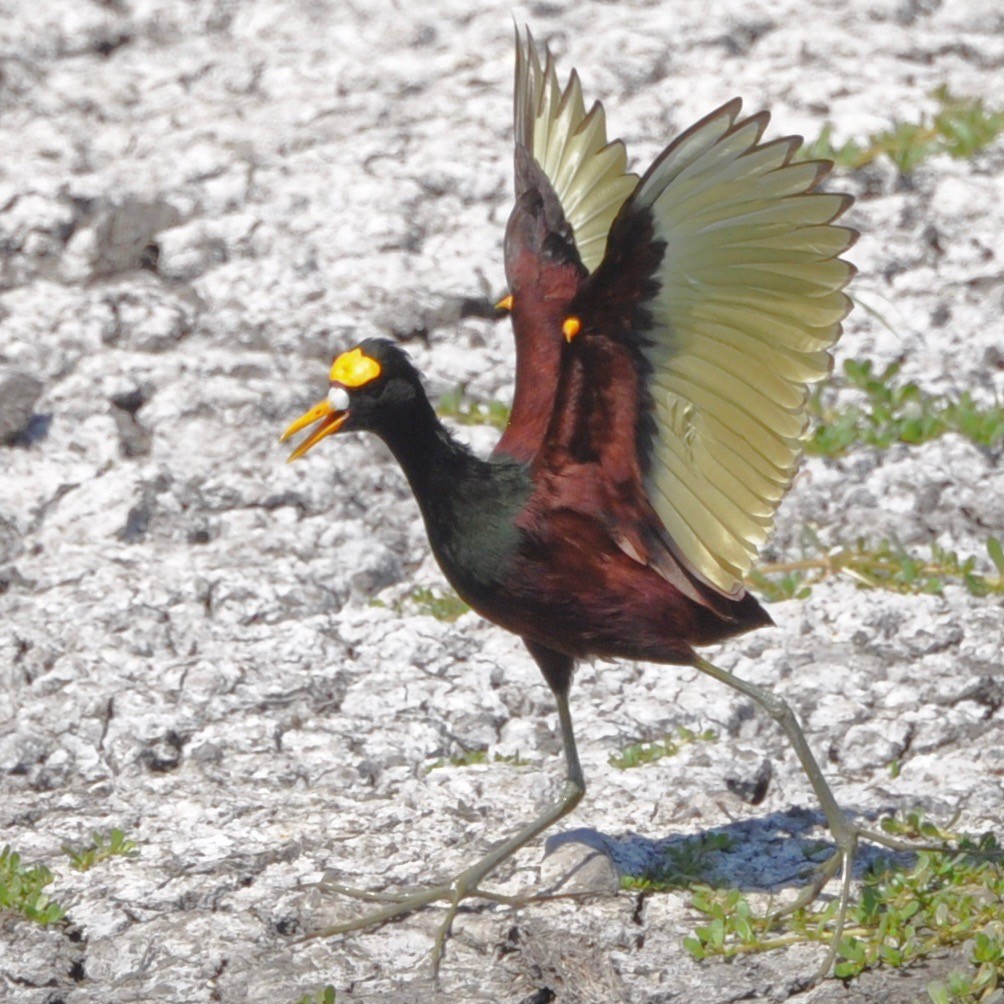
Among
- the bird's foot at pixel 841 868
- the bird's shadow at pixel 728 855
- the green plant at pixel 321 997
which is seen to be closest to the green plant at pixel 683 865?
the bird's shadow at pixel 728 855

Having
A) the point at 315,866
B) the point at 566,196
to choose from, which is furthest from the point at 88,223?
the point at 315,866

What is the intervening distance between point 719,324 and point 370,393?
0.76 metres

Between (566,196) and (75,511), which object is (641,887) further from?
(75,511)

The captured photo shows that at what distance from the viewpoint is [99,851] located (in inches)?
166

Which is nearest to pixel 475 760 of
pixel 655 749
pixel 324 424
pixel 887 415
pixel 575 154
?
Result: pixel 655 749

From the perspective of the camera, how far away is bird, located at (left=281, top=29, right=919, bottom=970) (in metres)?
3.62

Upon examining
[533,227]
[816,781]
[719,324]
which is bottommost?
[816,781]

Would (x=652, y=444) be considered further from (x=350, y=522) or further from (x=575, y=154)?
(x=350, y=522)

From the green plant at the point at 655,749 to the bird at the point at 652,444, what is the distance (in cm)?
38

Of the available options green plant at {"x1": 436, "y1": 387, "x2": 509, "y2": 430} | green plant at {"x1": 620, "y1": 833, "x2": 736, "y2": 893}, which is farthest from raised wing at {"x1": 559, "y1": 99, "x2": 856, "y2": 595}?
green plant at {"x1": 436, "y1": 387, "x2": 509, "y2": 430}

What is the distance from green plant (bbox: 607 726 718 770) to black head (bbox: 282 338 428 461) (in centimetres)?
113

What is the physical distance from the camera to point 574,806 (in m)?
4.18

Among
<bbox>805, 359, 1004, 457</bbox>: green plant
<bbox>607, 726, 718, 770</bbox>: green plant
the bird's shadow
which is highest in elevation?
<bbox>805, 359, 1004, 457</bbox>: green plant

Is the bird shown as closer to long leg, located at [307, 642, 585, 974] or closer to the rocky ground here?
long leg, located at [307, 642, 585, 974]
